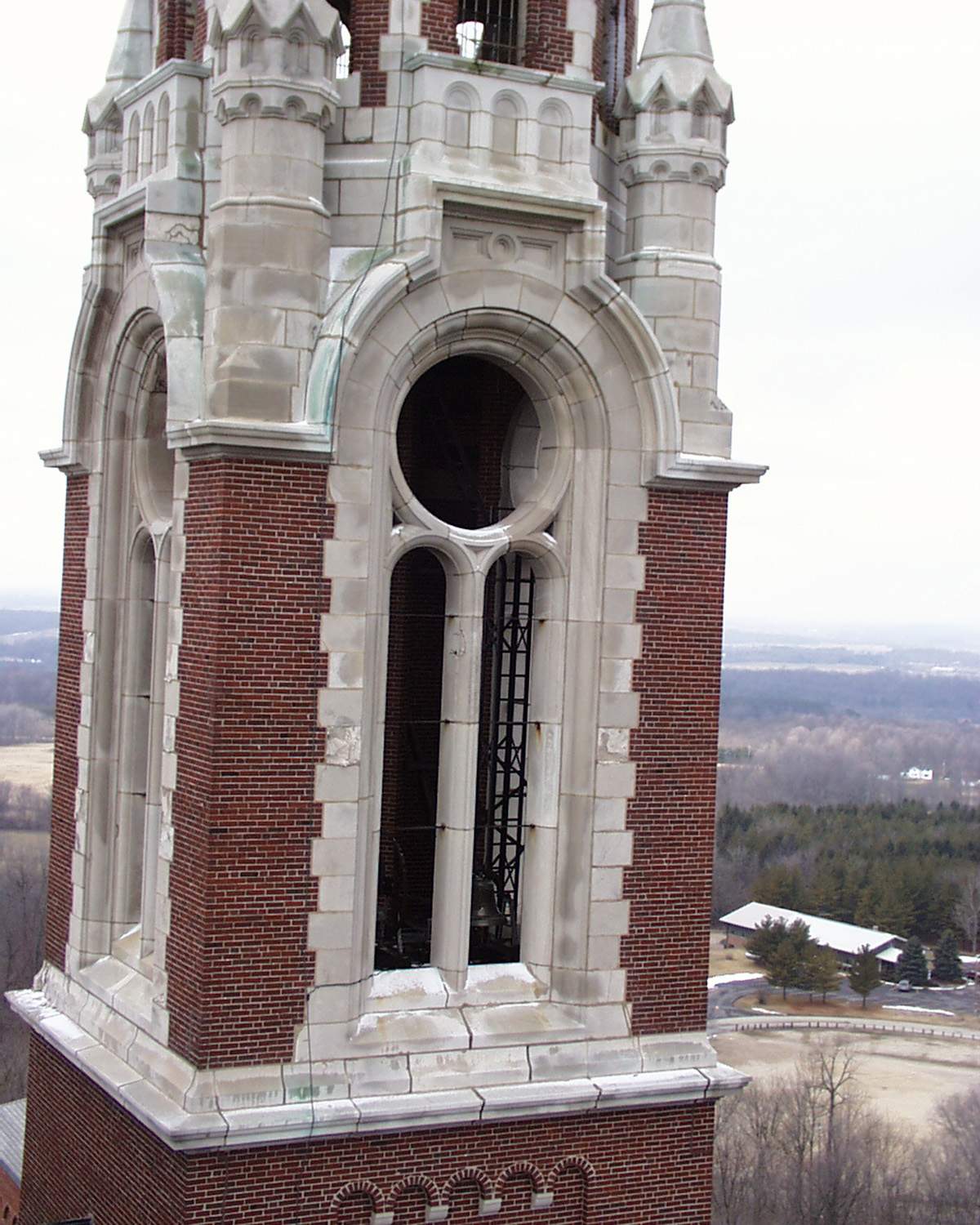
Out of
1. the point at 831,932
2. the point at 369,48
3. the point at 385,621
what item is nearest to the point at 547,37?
the point at 369,48

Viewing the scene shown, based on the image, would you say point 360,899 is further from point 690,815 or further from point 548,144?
point 548,144

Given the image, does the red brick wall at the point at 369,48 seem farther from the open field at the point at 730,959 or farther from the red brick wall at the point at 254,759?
the open field at the point at 730,959

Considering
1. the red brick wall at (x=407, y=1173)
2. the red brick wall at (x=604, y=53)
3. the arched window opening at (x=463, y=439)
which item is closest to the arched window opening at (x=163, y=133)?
the arched window opening at (x=463, y=439)

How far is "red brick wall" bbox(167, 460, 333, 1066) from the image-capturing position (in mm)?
13961

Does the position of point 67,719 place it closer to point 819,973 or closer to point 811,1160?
point 811,1160

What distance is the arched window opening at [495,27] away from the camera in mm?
15555

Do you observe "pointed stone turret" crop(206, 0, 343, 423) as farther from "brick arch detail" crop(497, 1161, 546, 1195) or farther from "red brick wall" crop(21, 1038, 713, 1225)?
"brick arch detail" crop(497, 1161, 546, 1195)

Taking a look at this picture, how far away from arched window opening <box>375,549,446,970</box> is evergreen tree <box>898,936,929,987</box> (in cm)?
12528

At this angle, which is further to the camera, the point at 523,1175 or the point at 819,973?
the point at 819,973

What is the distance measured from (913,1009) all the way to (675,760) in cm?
11826

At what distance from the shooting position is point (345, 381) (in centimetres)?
1425

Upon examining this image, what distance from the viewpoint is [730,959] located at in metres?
143

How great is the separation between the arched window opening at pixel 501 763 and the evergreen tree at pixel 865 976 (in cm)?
11421

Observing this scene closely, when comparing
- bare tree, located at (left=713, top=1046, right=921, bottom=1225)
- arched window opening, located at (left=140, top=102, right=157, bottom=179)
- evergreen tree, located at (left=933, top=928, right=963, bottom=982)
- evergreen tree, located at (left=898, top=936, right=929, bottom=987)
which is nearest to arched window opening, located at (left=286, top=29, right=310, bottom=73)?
arched window opening, located at (left=140, top=102, right=157, bottom=179)
